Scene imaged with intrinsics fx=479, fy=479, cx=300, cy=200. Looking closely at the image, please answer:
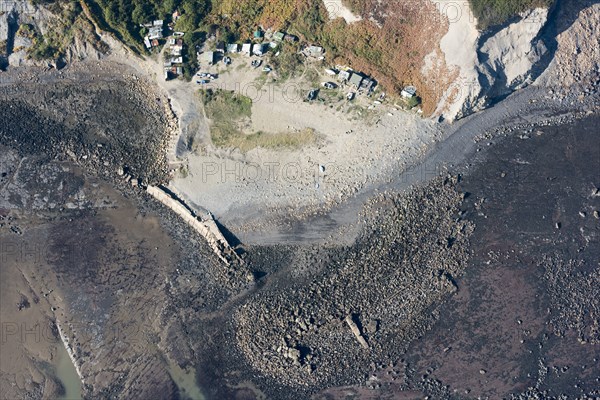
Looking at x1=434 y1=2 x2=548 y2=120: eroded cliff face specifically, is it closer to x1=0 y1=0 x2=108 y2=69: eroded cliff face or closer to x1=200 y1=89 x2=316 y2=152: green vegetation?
x1=200 y1=89 x2=316 y2=152: green vegetation

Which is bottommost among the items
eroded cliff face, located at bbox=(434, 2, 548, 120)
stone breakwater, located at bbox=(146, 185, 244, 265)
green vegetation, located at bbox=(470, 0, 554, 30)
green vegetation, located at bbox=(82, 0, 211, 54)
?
stone breakwater, located at bbox=(146, 185, 244, 265)

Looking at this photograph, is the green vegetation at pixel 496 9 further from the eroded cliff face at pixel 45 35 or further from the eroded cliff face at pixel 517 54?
the eroded cliff face at pixel 45 35

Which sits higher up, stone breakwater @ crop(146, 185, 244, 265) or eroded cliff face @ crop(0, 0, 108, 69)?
eroded cliff face @ crop(0, 0, 108, 69)

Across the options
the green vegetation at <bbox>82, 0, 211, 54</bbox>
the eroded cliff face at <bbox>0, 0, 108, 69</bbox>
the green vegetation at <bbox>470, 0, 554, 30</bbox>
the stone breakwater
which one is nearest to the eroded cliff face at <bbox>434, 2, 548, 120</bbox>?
the green vegetation at <bbox>470, 0, 554, 30</bbox>

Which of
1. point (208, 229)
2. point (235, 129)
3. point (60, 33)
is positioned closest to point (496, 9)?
point (235, 129)

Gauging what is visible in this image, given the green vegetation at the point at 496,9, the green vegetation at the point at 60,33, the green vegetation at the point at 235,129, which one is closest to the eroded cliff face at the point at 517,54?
the green vegetation at the point at 496,9
